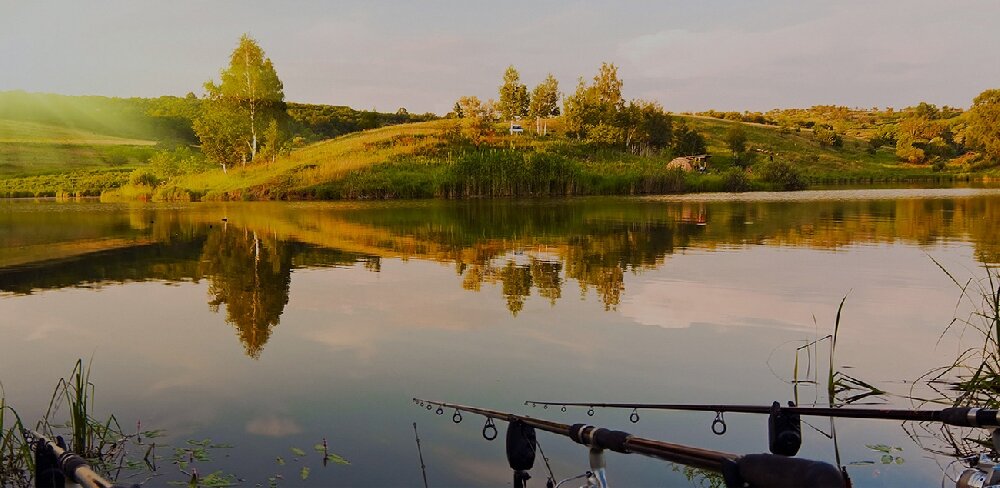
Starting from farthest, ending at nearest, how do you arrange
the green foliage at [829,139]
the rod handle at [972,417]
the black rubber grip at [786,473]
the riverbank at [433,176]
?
the green foliage at [829,139] < the riverbank at [433,176] < the rod handle at [972,417] < the black rubber grip at [786,473]

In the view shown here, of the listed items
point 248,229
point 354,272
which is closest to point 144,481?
point 354,272

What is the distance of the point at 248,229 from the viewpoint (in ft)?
98.2

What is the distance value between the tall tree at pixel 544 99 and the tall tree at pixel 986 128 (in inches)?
2330

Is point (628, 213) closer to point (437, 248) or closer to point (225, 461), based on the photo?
point (437, 248)

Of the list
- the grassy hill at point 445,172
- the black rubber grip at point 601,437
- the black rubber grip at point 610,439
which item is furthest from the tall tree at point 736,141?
the black rubber grip at point 610,439

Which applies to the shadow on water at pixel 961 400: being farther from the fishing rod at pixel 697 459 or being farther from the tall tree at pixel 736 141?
the tall tree at pixel 736 141

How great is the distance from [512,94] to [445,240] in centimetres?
6331

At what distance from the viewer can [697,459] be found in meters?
3.07

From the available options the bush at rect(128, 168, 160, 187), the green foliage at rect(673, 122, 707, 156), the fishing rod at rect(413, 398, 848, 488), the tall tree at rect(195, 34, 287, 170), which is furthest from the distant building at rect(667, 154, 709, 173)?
the fishing rod at rect(413, 398, 848, 488)

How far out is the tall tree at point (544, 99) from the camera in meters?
83.6

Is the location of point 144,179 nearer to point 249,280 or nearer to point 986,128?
point 249,280

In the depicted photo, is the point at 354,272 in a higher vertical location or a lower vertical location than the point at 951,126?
lower

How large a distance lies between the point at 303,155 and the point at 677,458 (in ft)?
208

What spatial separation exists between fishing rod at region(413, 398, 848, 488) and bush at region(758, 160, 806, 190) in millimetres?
65336
